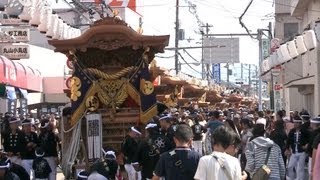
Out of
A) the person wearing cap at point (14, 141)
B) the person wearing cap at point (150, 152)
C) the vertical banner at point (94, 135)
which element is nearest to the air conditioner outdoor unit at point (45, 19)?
the person wearing cap at point (14, 141)

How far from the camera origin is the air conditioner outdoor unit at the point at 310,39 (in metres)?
21.2

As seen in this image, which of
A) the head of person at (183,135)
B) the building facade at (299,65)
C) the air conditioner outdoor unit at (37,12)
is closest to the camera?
the head of person at (183,135)

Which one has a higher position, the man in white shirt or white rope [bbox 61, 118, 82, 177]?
the man in white shirt

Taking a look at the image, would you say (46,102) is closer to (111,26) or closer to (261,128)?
(111,26)

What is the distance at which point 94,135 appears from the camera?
17.0 metres

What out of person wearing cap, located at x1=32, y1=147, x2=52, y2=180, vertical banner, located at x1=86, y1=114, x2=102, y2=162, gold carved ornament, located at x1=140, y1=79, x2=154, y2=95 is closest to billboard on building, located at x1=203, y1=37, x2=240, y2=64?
gold carved ornament, located at x1=140, y1=79, x2=154, y2=95

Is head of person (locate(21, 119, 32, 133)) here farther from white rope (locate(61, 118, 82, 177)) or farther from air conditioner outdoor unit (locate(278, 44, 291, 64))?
air conditioner outdoor unit (locate(278, 44, 291, 64))

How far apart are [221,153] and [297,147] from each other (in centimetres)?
965

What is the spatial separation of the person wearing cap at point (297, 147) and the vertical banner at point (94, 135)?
441cm

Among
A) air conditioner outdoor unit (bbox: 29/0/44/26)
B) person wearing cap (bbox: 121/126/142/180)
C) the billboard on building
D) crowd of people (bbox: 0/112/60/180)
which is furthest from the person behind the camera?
the billboard on building

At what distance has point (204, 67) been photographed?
84.6m

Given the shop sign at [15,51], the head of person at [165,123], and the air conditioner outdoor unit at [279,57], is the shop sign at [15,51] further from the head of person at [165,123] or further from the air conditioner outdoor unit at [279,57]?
the head of person at [165,123]

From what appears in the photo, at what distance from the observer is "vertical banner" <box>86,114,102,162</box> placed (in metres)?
16.8

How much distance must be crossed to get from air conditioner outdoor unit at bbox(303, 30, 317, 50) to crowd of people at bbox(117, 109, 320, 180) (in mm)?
3004
